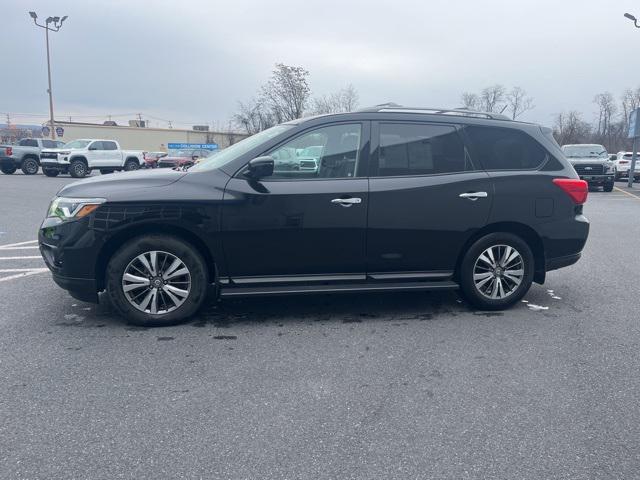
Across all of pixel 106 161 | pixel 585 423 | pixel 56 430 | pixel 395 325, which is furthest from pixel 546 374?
pixel 106 161

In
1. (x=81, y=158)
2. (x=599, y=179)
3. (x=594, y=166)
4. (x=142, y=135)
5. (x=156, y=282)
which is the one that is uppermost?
(x=142, y=135)

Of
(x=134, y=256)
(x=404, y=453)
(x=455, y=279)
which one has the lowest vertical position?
(x=404, y=453)

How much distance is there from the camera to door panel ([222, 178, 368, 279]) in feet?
15.6

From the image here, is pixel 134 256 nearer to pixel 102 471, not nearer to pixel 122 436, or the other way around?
pixel 122 436

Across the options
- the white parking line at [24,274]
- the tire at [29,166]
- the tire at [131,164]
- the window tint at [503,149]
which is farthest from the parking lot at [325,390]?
the tire at [29,166]

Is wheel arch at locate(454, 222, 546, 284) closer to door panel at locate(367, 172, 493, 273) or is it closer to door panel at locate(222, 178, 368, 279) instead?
door panel at locate(367, 172, 493, 273)

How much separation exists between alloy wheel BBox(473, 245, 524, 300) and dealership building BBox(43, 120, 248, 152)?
2367 inches

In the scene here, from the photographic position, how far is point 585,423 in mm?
3250

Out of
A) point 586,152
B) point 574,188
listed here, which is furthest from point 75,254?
point 586,152

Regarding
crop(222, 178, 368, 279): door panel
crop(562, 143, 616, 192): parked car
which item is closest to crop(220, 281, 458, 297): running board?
crop(222, 178, 368, 279): door panel

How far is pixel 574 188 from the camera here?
5438mm

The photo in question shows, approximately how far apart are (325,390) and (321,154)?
2.19 meters

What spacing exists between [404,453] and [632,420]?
56.5 inches

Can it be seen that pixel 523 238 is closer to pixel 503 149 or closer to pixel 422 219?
pixel 503 149
